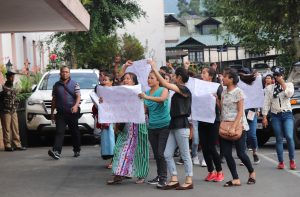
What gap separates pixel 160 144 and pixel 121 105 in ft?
2.89

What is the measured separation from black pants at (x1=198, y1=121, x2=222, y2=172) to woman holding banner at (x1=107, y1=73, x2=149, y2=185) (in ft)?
3.01

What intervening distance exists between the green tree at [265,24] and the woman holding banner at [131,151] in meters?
15.0

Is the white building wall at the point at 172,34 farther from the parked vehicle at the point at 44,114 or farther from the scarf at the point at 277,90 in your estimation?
the scarf at the point at 277,90

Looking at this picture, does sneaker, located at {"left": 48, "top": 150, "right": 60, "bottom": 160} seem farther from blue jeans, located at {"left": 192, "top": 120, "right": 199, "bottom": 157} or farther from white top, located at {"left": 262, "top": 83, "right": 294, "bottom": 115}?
white top, located at {"left": 262, "top": 83, "right": 294, "bottom": 115}

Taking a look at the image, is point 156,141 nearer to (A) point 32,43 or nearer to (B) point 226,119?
(B) point 226,119

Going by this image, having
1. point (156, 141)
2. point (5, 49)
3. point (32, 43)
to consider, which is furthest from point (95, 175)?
point (32, 43)

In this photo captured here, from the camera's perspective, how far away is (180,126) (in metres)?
9.21

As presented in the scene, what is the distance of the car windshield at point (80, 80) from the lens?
16.7 m

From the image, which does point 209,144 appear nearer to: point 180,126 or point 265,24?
point 180,126

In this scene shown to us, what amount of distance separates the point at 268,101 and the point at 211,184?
2.41 metres

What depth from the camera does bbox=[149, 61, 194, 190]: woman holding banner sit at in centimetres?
923

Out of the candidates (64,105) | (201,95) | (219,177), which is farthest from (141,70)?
(64,105)

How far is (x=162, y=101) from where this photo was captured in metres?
9.27

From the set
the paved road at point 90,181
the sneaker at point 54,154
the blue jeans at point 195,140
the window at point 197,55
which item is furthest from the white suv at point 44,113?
the window at point 197,55
